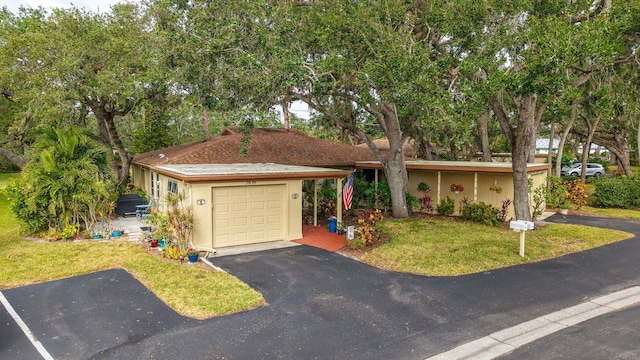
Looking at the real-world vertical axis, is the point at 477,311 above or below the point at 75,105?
below

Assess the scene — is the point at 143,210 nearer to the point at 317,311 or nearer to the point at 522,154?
the point at 317,311

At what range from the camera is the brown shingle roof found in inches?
733

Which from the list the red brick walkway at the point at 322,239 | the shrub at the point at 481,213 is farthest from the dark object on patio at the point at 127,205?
the shrub at the point at 481,213

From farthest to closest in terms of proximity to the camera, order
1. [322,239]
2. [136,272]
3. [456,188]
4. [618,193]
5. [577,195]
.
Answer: [577,195], [618,193], [456,188], [322,239], [136,272]

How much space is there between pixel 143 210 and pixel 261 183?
773 cm

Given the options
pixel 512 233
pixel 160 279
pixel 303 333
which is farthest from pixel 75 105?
pixel 512 233

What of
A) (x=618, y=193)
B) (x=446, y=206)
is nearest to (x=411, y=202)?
(x=446, y=206)

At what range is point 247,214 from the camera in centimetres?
1243

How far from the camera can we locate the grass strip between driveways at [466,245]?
1030cm

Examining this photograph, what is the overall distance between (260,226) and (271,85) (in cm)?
436

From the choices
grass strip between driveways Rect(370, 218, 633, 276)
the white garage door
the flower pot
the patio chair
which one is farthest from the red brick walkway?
the patio chair

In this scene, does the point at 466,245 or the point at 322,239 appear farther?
the point at 322,239

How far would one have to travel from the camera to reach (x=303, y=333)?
6586 mm

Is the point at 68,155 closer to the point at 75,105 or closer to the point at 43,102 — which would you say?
the point at 43,102
